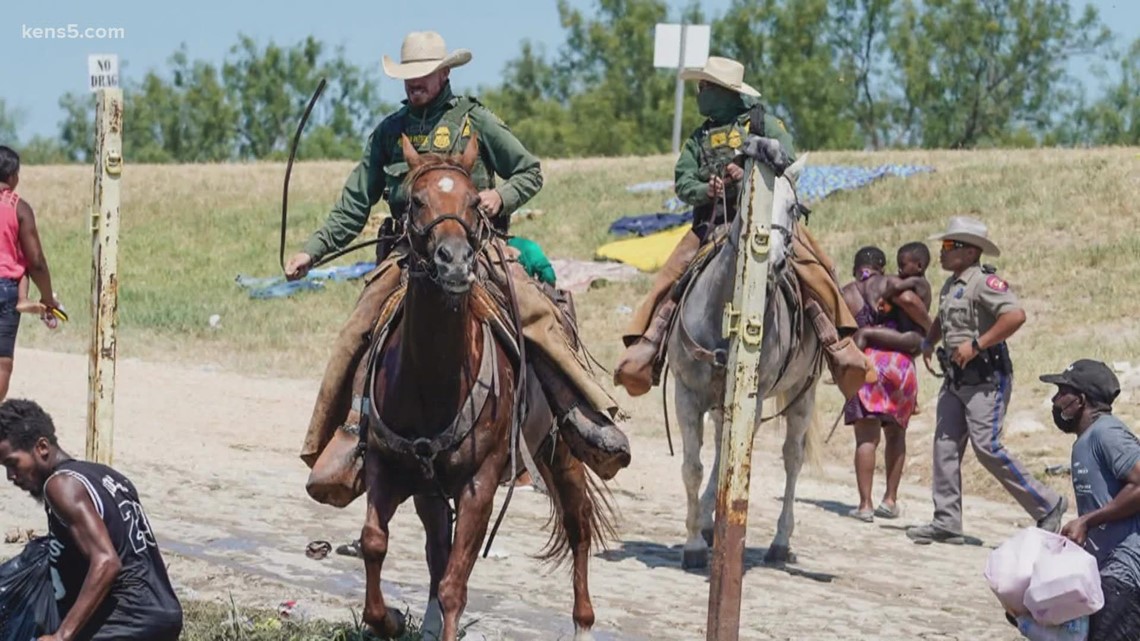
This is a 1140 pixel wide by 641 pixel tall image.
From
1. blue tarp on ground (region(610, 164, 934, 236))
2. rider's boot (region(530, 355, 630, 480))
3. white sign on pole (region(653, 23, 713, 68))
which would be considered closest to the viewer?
rider's boot (region(530, 355, 630, 480))

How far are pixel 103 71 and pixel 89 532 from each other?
382cm

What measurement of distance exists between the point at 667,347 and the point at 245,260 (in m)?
21.1

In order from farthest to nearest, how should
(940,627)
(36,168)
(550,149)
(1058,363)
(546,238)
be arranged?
1. (550,149)
2. (36,168)
3. (546,238)
4. (1058,363)
5. (940,627)

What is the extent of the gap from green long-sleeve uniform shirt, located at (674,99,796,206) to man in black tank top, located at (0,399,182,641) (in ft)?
18.0

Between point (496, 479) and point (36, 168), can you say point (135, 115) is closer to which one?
point (36, 168)

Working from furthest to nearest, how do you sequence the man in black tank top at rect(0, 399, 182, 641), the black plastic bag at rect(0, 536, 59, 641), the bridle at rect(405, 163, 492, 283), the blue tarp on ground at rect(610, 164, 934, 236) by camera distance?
1. the blue tarp on ground at rect(610, 164, 934, 236)
2. the bridle at rect(405, 163, 492, 283)
3. the black plastic bag at rect(0, 536, 59, 641)
4. the man in black tank top at rect(0, 399, 182, 641)

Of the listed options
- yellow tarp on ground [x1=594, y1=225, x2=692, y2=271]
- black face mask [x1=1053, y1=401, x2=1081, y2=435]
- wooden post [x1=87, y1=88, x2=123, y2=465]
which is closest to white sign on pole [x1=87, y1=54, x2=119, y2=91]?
wooden post [x1=87, y1=88, x2=123, y2=465]

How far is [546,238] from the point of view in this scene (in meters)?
30.6

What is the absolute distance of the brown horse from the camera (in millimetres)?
7652

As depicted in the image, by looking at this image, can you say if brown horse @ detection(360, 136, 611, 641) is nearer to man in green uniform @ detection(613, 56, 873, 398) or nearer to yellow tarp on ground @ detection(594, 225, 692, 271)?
man in green uniform @ detection(613, 56, 873, 398)

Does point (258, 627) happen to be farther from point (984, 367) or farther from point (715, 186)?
point (984, 367)

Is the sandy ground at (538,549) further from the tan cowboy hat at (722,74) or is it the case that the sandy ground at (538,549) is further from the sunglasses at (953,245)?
the tan cowboy hat at (722,74)

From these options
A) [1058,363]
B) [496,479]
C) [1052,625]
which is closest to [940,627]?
[1052,625]

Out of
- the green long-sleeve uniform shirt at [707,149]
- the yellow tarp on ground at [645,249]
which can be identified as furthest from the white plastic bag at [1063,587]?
the yellow tarp on ground at [645,249]
